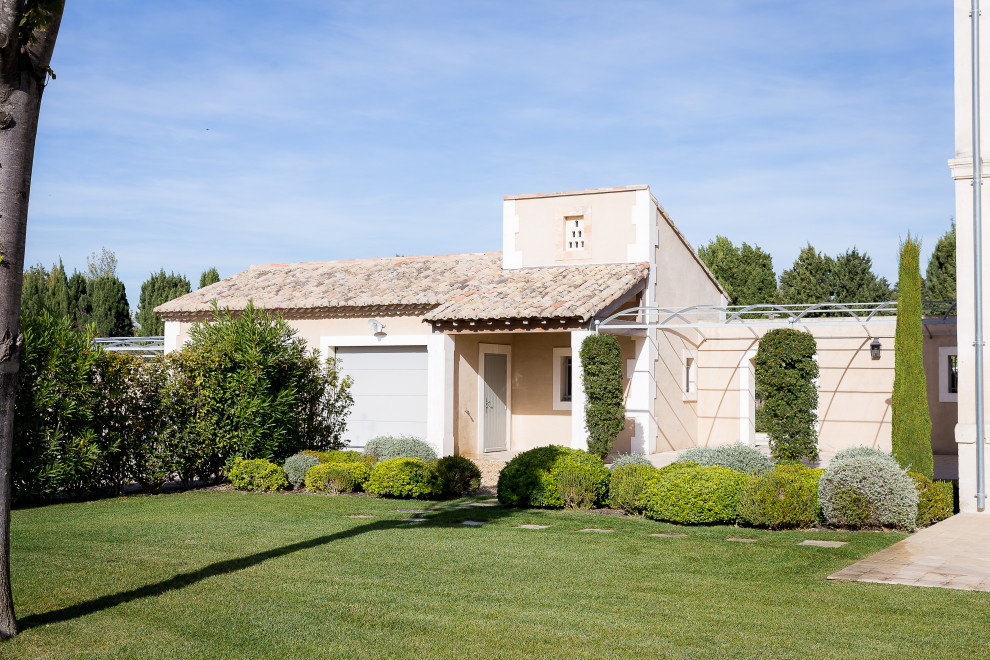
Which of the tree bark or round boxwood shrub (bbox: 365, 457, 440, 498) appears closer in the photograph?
the tree bark

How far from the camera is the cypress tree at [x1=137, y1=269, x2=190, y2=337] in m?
33.4

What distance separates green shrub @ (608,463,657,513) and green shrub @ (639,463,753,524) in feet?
1.22

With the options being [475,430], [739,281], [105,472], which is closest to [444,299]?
[475,430]

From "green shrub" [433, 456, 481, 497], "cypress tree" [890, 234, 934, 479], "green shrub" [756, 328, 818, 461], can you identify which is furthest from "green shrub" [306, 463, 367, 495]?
"cypress tree" [890, 234, 934, 479]

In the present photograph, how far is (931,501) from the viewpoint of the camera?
10.6 m

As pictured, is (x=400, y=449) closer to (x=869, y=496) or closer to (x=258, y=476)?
(x=258, y=476)

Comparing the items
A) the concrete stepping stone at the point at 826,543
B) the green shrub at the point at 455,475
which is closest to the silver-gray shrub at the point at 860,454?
the concrete stepping stone at the point at 826,543

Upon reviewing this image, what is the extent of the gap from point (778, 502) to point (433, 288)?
11.5 metres

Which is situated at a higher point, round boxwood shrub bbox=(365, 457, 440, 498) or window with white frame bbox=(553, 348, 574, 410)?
window with white frame bbox=(553, 348, 574, 410)

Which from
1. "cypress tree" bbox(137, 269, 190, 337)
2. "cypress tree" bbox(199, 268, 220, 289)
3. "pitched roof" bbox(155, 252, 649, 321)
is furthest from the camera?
"cypress tree" bbox(199, 268, 220, 289)

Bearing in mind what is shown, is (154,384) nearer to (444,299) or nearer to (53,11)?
(444,299)

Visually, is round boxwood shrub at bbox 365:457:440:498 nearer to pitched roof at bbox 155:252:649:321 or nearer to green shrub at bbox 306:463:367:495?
green shrub at bbox 306:463:367:495

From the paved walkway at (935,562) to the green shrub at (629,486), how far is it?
3331 mm

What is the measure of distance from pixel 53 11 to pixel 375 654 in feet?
15.1
